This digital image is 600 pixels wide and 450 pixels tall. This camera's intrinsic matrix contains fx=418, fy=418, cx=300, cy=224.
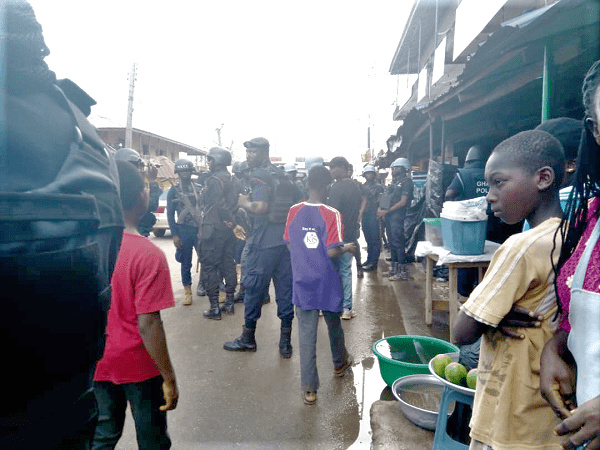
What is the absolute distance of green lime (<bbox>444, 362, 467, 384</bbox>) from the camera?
2.23m

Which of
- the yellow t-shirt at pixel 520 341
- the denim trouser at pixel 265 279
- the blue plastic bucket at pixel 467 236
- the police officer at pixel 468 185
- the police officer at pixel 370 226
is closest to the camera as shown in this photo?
the yellow t-shirt at pixel 520 341

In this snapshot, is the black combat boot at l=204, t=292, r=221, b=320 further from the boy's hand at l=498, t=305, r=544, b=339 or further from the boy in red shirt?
the boy's hand at l=498, t=305, r=544, b=339

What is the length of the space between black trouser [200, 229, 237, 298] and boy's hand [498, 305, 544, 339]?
4174mm

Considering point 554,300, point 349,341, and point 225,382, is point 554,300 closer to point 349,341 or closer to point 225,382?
point 225,382

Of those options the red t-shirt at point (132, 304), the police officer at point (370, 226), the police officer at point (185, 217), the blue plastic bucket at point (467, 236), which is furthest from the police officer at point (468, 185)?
the red t-shirt at point (132, 304)

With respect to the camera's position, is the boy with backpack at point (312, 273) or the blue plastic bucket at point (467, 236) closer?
the boy with backpack at point (312, 273)

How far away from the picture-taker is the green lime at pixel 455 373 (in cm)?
223

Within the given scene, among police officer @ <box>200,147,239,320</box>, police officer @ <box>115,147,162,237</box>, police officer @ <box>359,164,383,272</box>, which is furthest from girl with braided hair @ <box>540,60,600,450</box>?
police officer @ <box>359,164,383,272</box>

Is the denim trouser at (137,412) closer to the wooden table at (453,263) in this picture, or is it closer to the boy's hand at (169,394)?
the boy's hand at (169,394)

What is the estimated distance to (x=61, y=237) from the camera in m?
0.89

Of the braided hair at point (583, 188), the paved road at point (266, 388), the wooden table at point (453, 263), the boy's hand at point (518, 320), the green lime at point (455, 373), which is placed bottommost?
the paved road at point (266, 388)

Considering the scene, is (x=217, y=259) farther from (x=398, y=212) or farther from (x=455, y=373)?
(x=455, y=373)

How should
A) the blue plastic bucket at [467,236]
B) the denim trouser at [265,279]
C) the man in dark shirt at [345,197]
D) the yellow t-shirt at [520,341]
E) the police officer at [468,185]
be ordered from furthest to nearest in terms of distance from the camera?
the man in dark shirt at [345,197]
the police officer at [468,185]
the denim trouser at [265,279]
the blue plastic bucket at [467,236]
the yellow t-shirt at [520,341]

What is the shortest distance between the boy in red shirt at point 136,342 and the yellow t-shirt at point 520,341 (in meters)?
1.33
